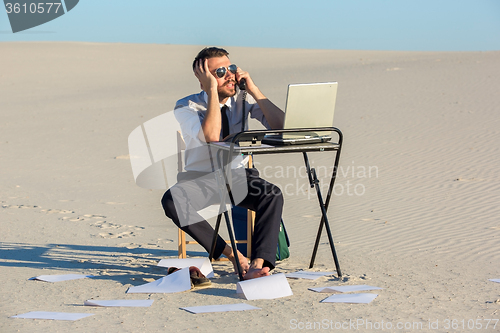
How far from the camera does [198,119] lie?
3.88m

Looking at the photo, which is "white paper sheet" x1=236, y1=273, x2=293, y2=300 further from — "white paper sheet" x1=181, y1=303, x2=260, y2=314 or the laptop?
the laptop

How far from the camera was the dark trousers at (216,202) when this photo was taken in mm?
3703

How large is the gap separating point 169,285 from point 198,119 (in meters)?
1.14

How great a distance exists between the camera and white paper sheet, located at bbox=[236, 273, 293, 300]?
11.4 feet

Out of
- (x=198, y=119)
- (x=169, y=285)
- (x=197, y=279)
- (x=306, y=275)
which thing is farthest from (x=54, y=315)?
(x=306, y=275)

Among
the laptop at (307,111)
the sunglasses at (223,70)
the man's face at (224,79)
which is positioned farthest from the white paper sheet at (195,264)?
the sunglasses at (223,70)

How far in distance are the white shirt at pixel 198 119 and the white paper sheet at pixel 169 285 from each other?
0.77m

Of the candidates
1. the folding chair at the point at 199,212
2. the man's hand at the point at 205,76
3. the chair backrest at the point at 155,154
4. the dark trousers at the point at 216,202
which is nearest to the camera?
the dark trousers at the point at 216,202

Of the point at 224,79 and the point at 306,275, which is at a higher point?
the point at 224,79

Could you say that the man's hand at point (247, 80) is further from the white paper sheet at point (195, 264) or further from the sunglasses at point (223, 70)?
the white paper sheet at point (195, 264)

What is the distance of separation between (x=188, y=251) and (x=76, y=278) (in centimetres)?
125

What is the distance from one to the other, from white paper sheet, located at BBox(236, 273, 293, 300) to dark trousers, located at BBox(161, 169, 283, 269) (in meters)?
0.17

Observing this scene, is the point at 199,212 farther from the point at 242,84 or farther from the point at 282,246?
the point at 242,84

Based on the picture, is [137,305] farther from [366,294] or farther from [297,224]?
[297,224]
